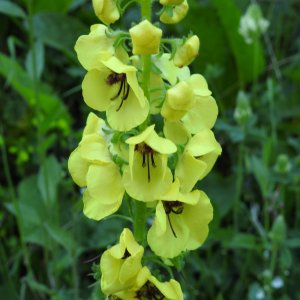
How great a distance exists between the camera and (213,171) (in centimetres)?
282

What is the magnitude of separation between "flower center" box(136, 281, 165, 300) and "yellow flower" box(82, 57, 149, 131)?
1.09ft

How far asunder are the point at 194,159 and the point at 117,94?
205 millimetres

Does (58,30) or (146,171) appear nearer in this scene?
(146,171)

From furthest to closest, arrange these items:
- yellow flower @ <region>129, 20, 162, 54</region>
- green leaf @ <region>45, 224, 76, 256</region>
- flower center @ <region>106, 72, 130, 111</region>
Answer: green leaf @ <region>45, 224, 76, 256</region>
flower center @ <region>106, 72, 130, 111</region>
yellow flower @ <region>129, 20, 162, 54</region>

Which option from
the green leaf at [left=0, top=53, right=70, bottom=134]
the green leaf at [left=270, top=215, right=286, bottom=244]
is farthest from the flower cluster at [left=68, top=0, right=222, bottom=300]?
the green leaf at [left=0, top=53, right=70, bottom=134]

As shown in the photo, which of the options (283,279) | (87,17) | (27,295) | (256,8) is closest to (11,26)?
(87,17)

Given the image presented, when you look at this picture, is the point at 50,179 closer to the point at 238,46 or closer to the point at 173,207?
the point at 173,207

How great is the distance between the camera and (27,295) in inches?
89.7

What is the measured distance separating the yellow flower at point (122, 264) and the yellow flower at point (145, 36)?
1.18ft

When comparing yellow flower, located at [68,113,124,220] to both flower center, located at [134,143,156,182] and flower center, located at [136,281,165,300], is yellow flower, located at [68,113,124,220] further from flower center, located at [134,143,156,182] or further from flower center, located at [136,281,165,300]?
flower center, located at [136,281,165,300]

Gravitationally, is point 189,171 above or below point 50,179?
above

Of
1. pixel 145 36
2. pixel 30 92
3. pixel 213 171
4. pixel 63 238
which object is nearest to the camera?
pixel 145 36

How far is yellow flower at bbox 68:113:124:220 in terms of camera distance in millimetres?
1424

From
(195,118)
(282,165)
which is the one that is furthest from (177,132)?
(282,165)
